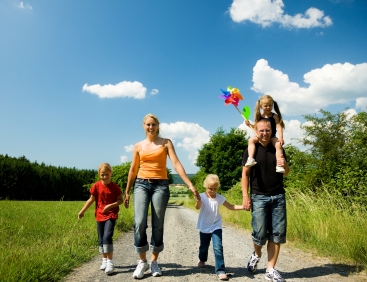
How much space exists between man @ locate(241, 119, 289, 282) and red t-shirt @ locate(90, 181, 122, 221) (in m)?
1.89

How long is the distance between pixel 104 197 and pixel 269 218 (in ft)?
7.77

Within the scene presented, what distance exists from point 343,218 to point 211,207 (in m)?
3.56

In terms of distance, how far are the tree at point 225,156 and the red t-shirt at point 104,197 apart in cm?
3555

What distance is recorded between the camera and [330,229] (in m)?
5.92

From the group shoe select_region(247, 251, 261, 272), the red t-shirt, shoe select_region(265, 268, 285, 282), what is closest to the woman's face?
the red t-shirt

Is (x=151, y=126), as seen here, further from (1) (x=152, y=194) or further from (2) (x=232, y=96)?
(2) (x=232, y=96)

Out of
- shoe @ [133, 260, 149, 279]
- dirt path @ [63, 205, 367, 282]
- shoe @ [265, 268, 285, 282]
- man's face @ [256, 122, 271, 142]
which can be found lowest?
dirt path @ [63, 205, 367, 282]

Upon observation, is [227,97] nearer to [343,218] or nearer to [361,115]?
[343,218]

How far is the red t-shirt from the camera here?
14.1 ft

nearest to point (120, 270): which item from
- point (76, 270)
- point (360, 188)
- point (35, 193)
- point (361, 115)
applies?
point (76, 270)

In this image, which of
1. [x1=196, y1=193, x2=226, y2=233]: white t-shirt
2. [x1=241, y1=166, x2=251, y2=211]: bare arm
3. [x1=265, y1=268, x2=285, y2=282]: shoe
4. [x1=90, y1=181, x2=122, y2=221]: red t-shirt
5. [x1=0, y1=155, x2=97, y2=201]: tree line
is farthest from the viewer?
[x1=0, y1=155, x2=97, y2=201]: tree line

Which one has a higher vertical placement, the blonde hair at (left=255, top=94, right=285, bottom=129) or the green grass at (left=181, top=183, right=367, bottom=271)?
the blonde hair at (left=255, top=94, right=285, bottom=129)

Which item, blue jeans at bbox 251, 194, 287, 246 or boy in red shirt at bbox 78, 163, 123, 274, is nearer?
blue jeans at bbox 251, 194, 287, 246

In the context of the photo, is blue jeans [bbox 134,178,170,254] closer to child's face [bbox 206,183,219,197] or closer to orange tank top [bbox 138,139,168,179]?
orange tank top [bbox 138,139,168,179]
